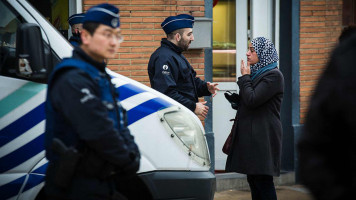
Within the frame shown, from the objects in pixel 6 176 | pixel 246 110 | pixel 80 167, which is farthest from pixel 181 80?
pixel 80 167

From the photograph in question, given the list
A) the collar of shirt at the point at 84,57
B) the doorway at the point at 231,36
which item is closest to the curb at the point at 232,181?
the doorway at the point at 231,36

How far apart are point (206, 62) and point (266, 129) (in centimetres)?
235

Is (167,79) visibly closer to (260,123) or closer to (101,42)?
(260,123)

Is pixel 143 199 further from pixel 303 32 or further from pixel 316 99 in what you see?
pixel 303 32

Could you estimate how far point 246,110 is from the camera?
16.7 feet

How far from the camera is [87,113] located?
2.78m

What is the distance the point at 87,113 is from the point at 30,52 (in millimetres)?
904

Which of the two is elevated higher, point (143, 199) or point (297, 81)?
point (297, 81)

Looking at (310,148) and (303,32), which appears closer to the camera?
(310,148)

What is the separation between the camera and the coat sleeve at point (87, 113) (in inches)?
109

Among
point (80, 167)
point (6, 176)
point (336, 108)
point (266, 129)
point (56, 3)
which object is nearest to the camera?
point (336, 108)

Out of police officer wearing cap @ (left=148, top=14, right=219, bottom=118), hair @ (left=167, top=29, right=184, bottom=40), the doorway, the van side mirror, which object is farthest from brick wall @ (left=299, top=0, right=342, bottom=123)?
the van side mirror

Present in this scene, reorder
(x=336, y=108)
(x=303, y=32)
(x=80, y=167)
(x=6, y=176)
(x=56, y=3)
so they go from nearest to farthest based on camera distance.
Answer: (x=336, y=108) < (x=80, y=167) < (x=6, y=176) < (x=56, y=3) < (x=303, y=32)

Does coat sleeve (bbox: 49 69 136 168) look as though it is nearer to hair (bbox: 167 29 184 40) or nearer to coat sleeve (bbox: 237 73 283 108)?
coat sleeve (bbox: 237 73 283 108)
